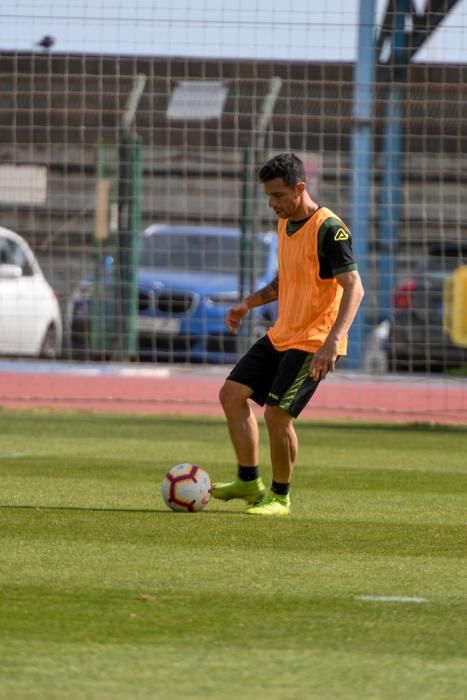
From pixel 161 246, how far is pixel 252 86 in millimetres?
2832

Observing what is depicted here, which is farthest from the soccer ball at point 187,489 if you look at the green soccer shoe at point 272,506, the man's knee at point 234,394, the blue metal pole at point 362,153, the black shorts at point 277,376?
the blue metal pole at point 362,153

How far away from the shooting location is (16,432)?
13.8 meters

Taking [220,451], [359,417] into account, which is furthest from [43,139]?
[220,451]

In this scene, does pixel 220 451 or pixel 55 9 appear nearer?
pixel 220 451

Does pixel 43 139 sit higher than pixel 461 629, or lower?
higher

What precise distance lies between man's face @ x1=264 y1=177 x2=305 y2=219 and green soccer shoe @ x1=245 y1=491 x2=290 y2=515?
1.42 m

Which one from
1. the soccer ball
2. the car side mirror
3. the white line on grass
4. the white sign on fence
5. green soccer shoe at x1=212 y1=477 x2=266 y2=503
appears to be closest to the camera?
the white line on grass

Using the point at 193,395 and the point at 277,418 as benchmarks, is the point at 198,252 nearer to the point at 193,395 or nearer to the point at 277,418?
the point at 193,395

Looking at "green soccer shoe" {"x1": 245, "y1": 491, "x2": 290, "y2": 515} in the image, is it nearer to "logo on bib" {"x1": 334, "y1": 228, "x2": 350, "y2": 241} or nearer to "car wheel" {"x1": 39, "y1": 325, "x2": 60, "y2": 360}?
"logo on bib" {"x1": 334, "y1": 228, "x2": 350, "y2": 241}

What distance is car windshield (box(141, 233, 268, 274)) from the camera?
68.0ft

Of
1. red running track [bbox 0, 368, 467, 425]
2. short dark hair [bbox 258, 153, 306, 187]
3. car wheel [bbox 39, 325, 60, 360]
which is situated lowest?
red running track [bbox 0, 368, 467, 425]

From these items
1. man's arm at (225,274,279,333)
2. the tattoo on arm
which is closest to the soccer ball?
man's arm at (225,274,279,333)

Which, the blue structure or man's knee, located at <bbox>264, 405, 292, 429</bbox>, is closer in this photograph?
man's knee, located at <bbox>264, 405, 292, 429</bbox>

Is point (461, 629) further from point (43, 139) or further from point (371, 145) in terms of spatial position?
point (43, 139)
